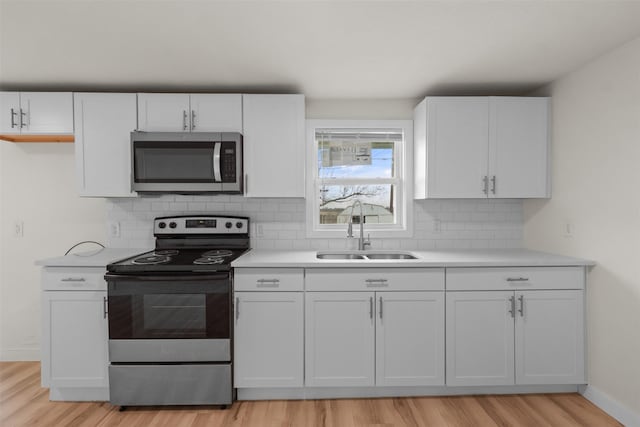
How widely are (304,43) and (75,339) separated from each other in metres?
2.42

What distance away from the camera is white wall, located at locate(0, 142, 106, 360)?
3229mm

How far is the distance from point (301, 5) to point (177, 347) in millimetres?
2131

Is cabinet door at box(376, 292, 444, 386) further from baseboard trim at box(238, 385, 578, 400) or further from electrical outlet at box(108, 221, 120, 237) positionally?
electrical outlet at box(108, 221, 120, 237)

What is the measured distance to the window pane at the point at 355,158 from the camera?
339cm

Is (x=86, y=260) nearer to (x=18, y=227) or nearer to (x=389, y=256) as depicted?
(x=18, y=227)

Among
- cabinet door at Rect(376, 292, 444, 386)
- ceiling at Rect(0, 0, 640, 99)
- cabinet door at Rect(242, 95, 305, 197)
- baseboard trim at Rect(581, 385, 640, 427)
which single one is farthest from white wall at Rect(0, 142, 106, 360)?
baseboard trim at Rect(581, 385, 640, 427)

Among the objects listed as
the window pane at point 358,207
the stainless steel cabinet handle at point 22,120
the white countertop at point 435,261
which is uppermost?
the stainless steel cabinet handle at point 22,120

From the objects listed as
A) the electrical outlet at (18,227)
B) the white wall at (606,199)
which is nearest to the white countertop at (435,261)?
the white wall at (606,199)

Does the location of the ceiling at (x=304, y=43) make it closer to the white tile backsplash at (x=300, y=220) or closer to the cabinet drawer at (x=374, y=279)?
the white tile backsplash at (x=300, y=220)

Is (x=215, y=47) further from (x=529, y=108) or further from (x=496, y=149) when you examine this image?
(x=529, y=108)

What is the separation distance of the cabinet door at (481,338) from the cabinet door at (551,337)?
88 millimetres

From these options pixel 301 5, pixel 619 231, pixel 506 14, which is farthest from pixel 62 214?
pixel 619 231

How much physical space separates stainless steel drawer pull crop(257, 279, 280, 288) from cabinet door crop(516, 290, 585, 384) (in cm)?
165

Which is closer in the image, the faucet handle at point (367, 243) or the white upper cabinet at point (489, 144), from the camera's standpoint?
the white upper cabinet at point (489, 144)
